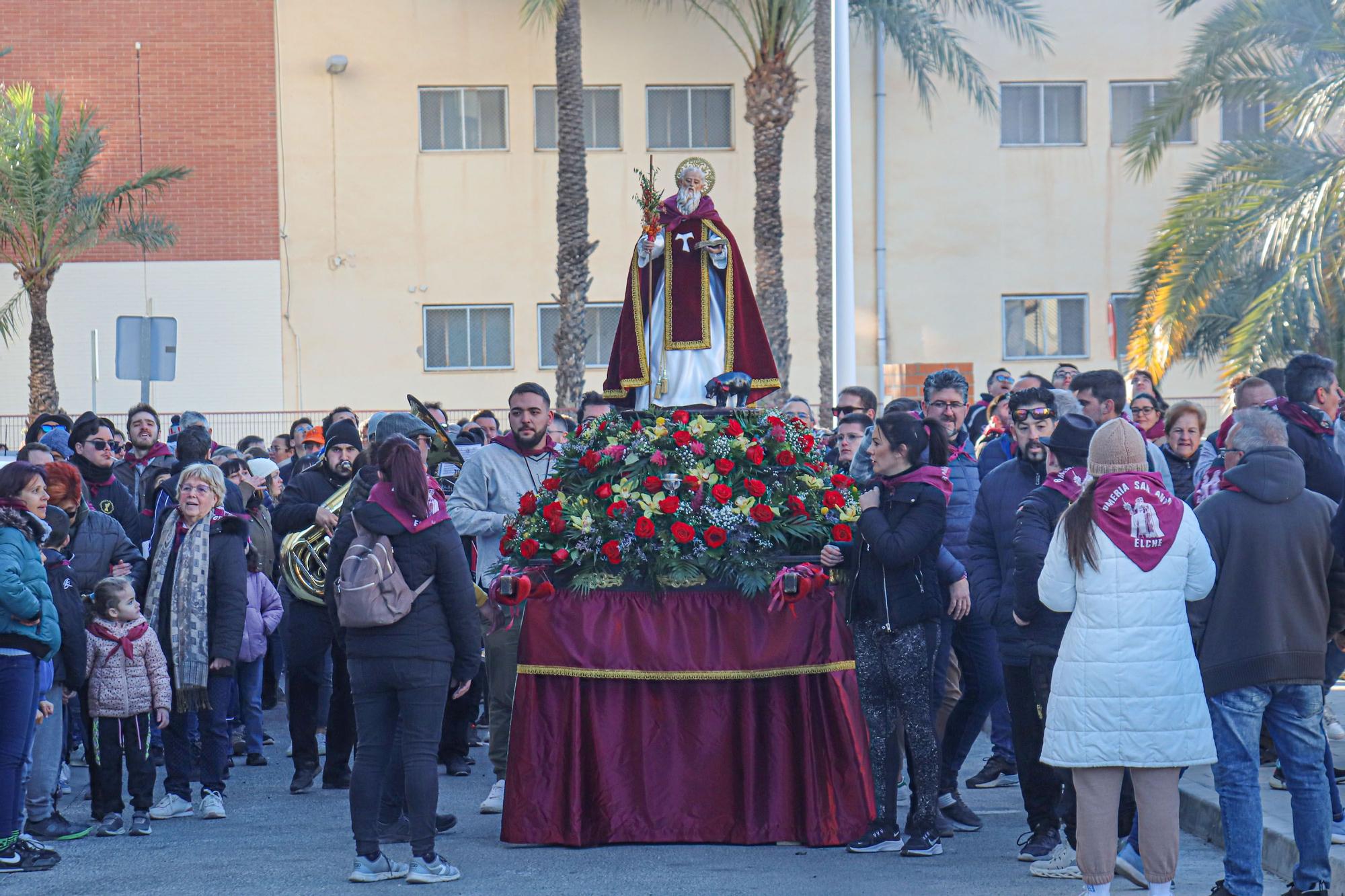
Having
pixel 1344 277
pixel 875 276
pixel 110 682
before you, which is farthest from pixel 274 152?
pixel 110 682

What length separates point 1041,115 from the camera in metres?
28.2

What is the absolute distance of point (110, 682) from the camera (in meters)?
8.71

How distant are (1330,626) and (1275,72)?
1466 centimetres

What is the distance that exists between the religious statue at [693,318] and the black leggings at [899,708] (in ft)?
7.00

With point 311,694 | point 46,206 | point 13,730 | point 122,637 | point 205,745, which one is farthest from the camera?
point 46,206

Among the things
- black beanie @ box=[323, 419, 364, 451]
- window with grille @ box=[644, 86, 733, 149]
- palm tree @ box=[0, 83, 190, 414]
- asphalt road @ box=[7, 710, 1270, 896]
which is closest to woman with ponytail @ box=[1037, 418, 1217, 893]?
asphalt road @ box=[7, 710, 1270, 896]

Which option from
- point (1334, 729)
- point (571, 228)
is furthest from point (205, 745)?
point (571, 228)

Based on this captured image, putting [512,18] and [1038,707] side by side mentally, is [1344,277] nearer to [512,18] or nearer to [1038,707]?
[1038,707]

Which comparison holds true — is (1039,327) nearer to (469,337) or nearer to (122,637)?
(469,337)

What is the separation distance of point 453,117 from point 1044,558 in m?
21.9

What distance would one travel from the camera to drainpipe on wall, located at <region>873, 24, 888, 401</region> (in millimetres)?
27609

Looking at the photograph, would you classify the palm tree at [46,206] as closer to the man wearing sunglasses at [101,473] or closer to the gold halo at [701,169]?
the man wearing sunglasses at [101,473]

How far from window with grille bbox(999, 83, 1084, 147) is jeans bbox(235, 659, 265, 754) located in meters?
19.9

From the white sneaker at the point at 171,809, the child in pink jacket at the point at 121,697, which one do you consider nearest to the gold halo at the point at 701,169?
the child in pink jacket at the point at 121,697
